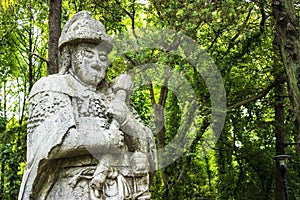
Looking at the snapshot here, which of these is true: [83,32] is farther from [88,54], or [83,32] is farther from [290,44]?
[290,44]

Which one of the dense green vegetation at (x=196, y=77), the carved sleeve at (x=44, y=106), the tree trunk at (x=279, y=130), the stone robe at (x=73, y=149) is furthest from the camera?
the tree trunk at (x=279, y=130)

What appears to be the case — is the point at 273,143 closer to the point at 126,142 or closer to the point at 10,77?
the point at 10,77

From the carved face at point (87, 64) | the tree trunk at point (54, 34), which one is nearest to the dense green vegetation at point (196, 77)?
the tree trunk at point (54, 34)

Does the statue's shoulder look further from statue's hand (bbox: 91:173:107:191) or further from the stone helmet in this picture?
statue's hand (bbox: 91:173:107:191)

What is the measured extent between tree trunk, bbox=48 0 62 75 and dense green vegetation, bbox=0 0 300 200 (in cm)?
30

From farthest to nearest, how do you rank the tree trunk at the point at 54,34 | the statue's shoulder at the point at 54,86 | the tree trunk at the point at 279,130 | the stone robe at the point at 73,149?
1. the tree trunk at the point at 279,130
2. the tree trunk at the point at 54,34
3. the statue's shoulder at the point at 54,86
4. the stone robe at the point at 73,149

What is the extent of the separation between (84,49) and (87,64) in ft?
0.54

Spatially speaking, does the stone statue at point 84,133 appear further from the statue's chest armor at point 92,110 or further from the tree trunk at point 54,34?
the tree trunk at point 54,34

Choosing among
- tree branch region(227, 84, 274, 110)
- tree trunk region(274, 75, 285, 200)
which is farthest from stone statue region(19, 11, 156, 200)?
tree trunk region(274, 75, 285, 200)

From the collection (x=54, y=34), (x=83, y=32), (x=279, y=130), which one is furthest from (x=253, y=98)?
(x=83, y=32)

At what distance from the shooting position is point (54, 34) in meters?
9.29

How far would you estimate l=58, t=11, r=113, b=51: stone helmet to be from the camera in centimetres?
456

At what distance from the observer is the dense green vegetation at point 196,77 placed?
35.9 ft

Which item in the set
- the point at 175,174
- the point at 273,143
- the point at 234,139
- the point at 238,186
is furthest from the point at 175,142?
the point at 273,143
